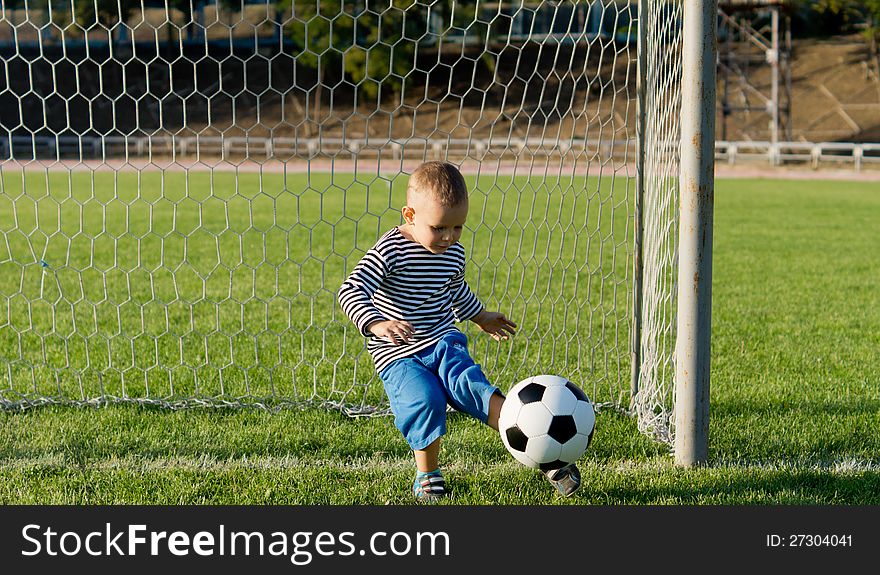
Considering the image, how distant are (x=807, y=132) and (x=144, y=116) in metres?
23.1

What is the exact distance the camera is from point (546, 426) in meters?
3.23

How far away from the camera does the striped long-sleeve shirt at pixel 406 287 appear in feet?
11.0

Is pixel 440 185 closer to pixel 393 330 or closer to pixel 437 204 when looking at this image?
pixel 437 204

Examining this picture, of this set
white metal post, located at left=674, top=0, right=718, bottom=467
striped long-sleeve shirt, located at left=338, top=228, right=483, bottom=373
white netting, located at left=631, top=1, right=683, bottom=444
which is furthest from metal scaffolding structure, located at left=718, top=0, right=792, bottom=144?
striped long-sleeve shirt, located at left=338, top=228, right=483, bottom=373

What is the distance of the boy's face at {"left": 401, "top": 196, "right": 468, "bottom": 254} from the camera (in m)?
3.26

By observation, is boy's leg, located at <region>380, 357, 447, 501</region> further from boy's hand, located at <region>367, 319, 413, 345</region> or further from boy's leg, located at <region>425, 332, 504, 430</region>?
boy's hand, located at <region>367, 319, 413, 345</region>

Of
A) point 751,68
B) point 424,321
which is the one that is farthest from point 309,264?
point 751,68

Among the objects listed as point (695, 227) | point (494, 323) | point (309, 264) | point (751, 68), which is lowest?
point (309, 264)

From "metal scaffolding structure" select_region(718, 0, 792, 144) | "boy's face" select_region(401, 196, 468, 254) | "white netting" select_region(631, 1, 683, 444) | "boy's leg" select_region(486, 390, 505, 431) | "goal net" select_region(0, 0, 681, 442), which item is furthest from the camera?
"metal scaffolding structure" select_region(718, 0, 792, 144)

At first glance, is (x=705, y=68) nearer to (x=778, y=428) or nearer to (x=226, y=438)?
(x=778, y=428)

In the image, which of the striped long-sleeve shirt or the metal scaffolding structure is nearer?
the striped long-sleeve shirt

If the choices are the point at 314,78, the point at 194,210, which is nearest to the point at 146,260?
the point at 194,210

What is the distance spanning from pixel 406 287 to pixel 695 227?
103 centimetres

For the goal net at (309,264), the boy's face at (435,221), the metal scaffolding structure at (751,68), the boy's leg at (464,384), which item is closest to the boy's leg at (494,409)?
the boy's leg at (464,384)
